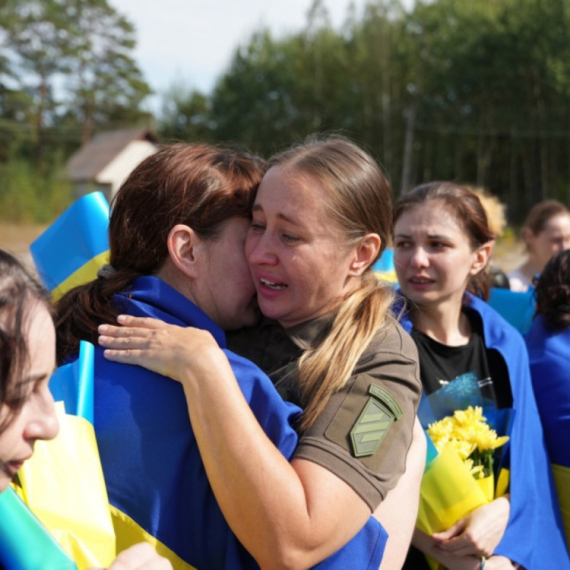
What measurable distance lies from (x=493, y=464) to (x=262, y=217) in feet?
4.33

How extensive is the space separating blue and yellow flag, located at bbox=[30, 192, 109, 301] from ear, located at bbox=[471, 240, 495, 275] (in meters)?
1.59

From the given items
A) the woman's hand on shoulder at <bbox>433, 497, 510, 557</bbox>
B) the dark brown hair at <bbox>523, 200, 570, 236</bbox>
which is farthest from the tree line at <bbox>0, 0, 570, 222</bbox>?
the woman's hand on shoulder at <bbox>433, 497, 510, 557</bbox>

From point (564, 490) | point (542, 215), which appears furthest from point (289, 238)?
point (542, 215)

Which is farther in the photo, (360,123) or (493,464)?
(360,123)

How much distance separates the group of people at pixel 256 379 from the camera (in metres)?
1.60

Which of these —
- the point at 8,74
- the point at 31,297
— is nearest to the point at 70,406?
the point at 31,297

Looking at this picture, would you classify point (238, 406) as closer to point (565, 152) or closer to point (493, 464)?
point (493, 464)

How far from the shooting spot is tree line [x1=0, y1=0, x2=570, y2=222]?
34969 mm

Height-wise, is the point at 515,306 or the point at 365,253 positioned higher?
the point at 365,253

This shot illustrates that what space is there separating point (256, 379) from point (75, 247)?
1217mm

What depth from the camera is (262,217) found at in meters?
2.05

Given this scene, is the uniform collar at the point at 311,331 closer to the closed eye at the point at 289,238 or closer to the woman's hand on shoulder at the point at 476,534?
the closed eye at the point at 289,238

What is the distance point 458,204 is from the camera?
3.14 metres

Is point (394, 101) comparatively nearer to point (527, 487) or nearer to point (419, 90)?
point (419, 90)
